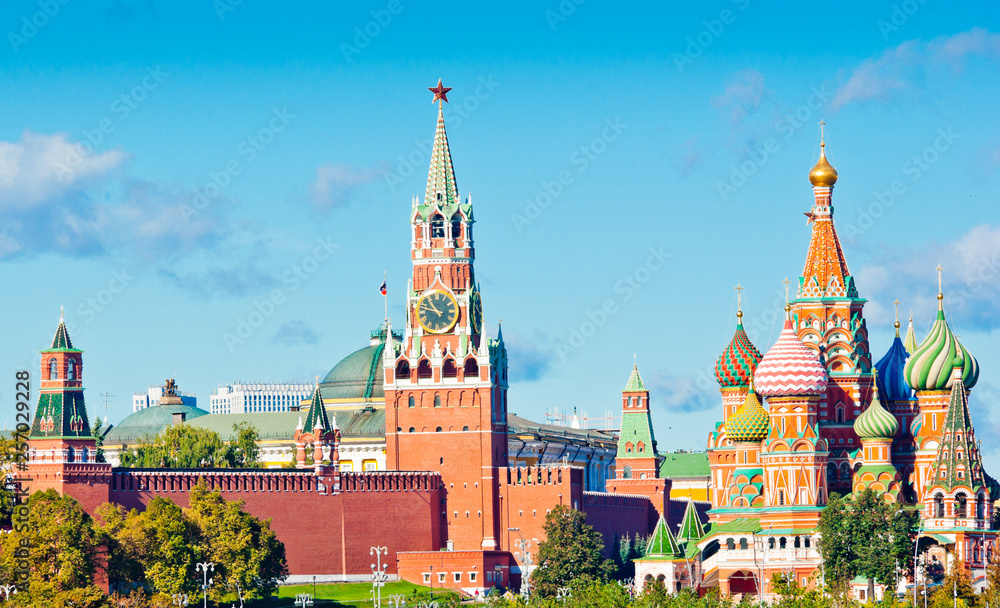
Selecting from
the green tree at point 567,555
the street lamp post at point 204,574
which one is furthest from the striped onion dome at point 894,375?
the street lamp post at point 204,574

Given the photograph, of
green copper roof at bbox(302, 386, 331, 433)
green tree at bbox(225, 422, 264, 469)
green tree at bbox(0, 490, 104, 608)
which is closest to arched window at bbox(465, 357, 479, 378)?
green copper roof at bbox(302, 386, 331, 433)

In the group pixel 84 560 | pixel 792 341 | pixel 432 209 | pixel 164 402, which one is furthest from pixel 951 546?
pixel 164 402

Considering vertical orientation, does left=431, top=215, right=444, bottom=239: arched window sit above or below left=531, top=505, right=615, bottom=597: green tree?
Answer: above

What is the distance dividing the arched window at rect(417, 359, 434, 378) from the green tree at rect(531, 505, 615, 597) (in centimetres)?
1340

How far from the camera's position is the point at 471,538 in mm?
150250

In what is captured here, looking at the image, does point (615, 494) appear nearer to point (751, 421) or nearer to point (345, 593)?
point (751, 421)

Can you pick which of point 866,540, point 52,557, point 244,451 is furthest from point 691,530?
point 52,557

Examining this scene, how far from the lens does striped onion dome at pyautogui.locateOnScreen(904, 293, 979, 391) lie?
146 metres

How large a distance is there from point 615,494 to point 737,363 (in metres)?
12.9

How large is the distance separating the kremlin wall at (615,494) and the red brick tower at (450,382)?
13 cm

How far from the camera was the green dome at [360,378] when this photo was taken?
173m

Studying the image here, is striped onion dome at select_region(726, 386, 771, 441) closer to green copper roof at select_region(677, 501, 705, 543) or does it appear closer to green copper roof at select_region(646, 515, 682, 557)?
green copper roof at select_region(677, 501, 705, 543)

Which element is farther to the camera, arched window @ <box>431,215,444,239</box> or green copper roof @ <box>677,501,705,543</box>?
arched window @ <box>431,215,444,239</box>

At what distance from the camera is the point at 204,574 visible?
122250 millimetres
